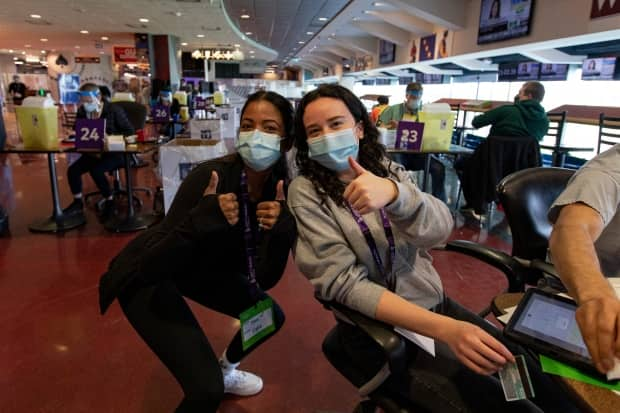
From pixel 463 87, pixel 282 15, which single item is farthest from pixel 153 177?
pixel 463 87

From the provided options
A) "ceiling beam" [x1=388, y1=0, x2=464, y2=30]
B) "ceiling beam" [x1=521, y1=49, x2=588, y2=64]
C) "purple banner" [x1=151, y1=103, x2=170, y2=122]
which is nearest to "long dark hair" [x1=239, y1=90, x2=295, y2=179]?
"purple banner" [x1=151, y1=103, x2=170, y2=122]

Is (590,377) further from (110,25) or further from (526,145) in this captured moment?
(110,25)

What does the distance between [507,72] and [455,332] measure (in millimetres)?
8956

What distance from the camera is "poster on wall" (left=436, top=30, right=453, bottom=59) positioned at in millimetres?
8500

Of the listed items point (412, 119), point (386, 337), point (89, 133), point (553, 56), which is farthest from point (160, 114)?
point (386, 337)

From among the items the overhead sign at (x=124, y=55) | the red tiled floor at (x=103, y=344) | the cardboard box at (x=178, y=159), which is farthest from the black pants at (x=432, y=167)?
the overhead sign at (x=124, y=55)

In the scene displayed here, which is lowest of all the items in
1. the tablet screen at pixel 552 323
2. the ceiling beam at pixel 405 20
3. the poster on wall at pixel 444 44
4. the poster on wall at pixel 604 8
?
the tablet screen at pixel 552 323

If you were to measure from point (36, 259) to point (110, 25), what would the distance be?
360 inches

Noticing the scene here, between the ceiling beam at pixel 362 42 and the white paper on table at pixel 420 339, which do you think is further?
the ceiling beam at pixel 362 42

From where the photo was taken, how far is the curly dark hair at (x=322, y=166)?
1.28 meters

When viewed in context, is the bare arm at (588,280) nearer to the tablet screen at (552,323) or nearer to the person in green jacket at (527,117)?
the tablet screen at (552,323)

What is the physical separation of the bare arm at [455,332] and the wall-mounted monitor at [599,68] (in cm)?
659

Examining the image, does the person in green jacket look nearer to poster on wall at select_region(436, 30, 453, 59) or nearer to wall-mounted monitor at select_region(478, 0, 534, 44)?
wall-mounted monitor at select_region(478, 0, 534, 44)

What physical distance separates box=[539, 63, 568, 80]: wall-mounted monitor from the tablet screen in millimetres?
7991
